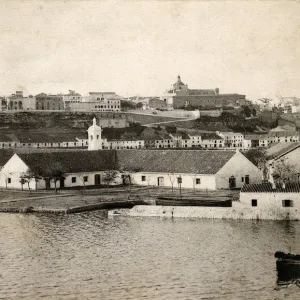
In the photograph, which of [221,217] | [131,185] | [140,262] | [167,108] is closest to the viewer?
[140,262]

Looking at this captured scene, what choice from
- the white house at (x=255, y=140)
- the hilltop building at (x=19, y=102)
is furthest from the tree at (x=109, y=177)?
the hilltop building at (x=19, y=102)

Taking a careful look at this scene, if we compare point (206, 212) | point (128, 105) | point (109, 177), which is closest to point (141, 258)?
point (206, 212)

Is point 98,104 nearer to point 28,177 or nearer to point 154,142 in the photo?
point 154,142

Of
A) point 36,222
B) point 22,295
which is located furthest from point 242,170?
point 22,295

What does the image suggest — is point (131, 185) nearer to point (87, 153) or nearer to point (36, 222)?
point (87, 153)

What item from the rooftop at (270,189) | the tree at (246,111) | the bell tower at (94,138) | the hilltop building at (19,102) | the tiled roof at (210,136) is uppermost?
the hilltop building at (19,102)

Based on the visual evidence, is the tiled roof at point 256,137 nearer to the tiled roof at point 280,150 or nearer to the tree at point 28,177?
the tiled roof at point 280,150
